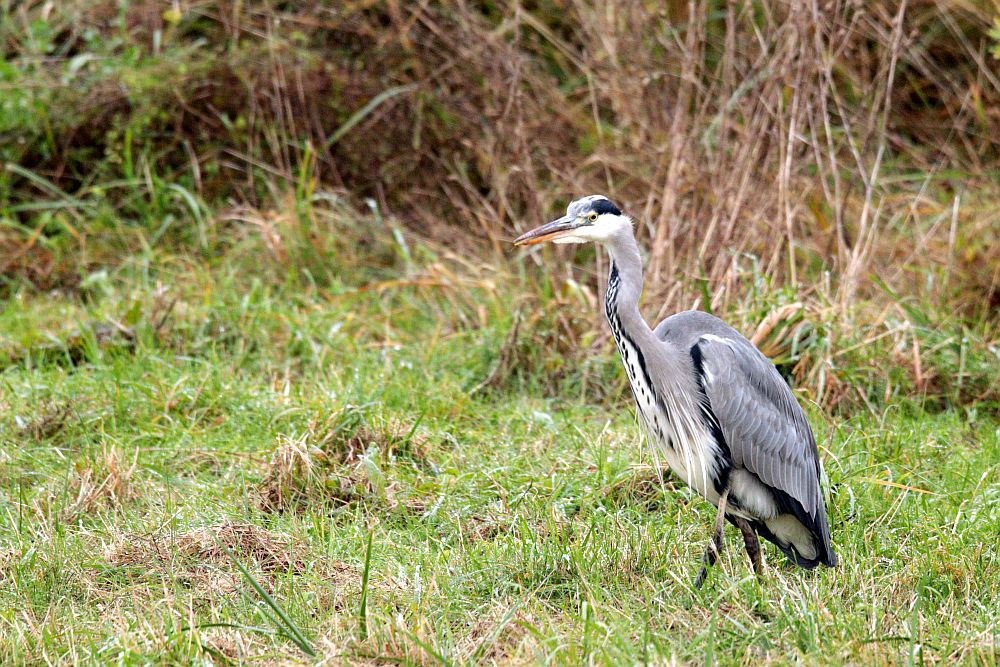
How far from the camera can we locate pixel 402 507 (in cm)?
433

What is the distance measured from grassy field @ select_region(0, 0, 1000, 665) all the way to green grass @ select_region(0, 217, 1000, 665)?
18 millimetres

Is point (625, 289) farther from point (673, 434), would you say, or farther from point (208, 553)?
point (208, 553)

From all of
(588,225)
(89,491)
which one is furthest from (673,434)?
(89,491)

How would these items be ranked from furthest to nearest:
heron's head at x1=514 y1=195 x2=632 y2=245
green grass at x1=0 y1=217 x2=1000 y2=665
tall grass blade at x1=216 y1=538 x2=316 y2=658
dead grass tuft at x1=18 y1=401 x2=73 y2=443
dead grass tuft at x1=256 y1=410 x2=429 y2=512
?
dead grass tuft at x1=18 y1=401 x2=73 y2=443
dead grass tuft at x1=256 y1=410 x2=429 y2=512
heron's head at x1=514 y1=195 x2=632 y2=245
green grass at x1=0 y1=217 x2=1000 y2=665
tall grass blade at x1=216 y1=538 x2=316 y2=658

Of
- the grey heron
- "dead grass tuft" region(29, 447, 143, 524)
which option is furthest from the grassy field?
the grey heron

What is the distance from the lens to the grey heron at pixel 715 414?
382cm

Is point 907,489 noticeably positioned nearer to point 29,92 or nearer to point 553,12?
point 553,12

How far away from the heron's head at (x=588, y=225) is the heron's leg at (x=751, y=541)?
1.01 meters

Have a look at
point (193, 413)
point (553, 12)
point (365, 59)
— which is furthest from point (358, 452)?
point (553, 12)

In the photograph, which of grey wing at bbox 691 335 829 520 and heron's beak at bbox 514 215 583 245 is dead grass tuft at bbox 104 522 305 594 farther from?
grey wing at bbox 691 335 829 520

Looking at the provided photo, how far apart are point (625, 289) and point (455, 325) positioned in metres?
2.55

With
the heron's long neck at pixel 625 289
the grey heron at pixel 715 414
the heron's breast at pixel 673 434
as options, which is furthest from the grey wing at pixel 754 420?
the heron's long neck at pixel 625 289

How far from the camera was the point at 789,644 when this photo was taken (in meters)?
3.20

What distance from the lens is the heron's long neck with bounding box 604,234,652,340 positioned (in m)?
3.80
